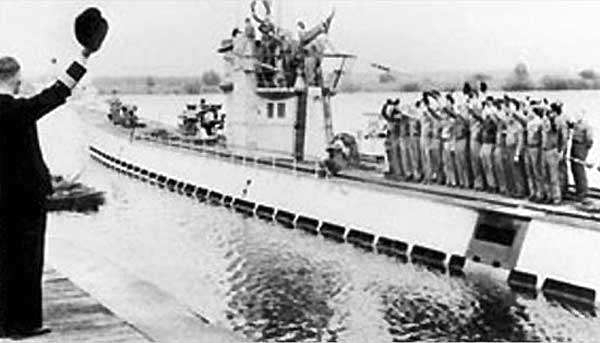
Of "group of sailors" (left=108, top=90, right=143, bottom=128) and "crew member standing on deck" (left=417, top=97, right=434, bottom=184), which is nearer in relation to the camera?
"group of sailors" (left=108, top=90, right=143, bottom=128)

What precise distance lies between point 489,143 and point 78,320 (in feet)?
13.1

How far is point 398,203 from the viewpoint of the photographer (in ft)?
21.4

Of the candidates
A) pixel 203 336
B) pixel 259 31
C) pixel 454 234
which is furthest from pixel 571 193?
pixel 203 336

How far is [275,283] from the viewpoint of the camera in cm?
520

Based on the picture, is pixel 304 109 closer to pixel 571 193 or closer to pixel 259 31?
pixel 259 31

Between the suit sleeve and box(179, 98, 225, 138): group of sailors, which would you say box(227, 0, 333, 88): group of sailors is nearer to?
box(179, 98, 225, 138): group of sailors

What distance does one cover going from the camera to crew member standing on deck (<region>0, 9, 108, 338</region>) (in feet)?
7.22

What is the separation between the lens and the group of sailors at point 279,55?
7.29 meters

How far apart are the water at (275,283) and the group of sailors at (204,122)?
2.26ft

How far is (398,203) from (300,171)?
154cm

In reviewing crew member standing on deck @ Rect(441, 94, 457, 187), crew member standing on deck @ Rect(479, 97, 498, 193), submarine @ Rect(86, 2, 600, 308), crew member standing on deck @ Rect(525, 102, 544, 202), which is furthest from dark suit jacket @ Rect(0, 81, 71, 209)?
crew member standing on deck @ Rect(441, 94, 457, 187)

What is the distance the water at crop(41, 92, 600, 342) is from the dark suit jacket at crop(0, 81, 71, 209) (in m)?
1.08

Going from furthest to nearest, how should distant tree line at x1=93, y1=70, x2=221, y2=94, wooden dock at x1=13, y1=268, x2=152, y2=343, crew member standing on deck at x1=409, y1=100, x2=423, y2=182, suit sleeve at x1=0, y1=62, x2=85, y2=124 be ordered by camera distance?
1. crew member standing on deck at x1=409, y1=100, x2=423, y2=182
2. distant tree line at x1=93, y1=70, x2=221, y2=94
3. wooden dock at x1=13, y1=268, x2=152, y2=343
4. suit sleeve at x1=0, y1=62, x2=85, y2=124

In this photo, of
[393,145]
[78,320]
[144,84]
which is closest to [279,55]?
[393,145]
